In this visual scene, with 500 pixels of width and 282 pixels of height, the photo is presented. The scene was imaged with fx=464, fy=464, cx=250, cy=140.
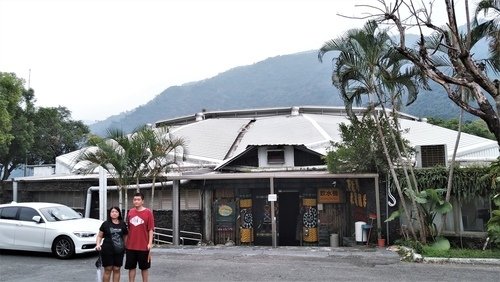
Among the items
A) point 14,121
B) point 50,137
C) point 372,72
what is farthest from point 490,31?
point 50,137

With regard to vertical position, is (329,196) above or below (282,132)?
below

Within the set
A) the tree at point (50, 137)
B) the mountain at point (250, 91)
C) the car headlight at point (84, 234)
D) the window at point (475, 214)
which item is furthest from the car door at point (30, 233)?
the mountain at point (250, 91)

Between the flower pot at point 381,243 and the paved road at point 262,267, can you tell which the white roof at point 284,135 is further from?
the paved road at point 262,267

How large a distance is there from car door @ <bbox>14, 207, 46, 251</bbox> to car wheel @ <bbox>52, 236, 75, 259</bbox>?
0.41 metres

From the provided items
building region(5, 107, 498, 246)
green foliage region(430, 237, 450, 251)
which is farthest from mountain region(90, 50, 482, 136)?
green foliage region(430, 237, 450, 251)

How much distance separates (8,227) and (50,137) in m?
19.8

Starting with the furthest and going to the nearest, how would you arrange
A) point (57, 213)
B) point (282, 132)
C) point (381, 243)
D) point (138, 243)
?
point (282, 132), point (381, 243), point (57, 213), point (138, 243)

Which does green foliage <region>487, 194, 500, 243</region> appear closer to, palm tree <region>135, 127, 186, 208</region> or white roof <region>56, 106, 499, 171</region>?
white roof <region>56, 106, 499, 171</region>

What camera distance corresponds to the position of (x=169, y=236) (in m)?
17.0

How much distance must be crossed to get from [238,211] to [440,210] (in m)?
6.99

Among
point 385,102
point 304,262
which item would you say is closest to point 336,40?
point 385,102

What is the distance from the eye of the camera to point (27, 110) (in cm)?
2684

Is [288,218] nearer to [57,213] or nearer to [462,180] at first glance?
[462,180]

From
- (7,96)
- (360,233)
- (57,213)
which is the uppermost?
(7,96)
